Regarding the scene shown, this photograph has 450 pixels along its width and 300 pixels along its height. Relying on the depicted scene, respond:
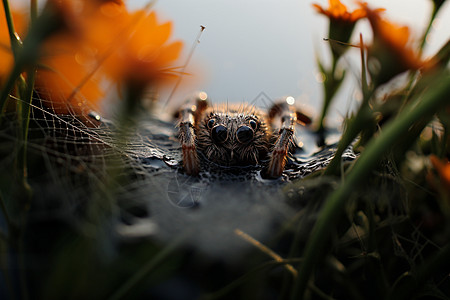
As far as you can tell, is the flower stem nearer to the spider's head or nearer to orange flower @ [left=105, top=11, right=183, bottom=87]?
orange flower @ [left=105, top=11, right=183, bottom=87]

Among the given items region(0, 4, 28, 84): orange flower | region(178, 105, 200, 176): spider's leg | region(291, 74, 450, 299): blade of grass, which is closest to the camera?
region(291, 74, 450, 299): blade of grass

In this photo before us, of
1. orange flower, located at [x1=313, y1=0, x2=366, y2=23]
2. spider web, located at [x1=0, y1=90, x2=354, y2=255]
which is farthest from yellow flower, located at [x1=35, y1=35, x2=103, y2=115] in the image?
orange flower, located at [x1=313, y1=0, x2=366, y2=23]

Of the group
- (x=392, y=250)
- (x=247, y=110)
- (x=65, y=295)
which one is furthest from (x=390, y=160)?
(x=65, y=295)

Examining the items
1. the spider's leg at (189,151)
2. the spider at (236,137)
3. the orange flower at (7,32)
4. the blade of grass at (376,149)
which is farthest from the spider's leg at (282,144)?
the orange flower at (7,32)

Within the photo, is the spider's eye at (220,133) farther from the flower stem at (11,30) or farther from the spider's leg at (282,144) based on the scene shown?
the flower stem at (11,30)

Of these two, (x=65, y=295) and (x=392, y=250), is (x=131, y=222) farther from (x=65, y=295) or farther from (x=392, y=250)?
(x=392, y=250)

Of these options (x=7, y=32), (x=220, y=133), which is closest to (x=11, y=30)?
(x=7, y=32)

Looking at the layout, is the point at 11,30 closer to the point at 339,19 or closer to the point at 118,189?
the point at 118,189

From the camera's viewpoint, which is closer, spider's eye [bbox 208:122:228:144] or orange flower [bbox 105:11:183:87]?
orange flower [bbox 105:11:183:87]
